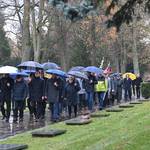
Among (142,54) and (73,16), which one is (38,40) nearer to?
(142,54)

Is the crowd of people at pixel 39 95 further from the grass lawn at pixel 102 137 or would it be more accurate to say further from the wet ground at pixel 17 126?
the grass lawn at pixel 102 137

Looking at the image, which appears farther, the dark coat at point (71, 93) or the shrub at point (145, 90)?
the shrub at point (145, 90)

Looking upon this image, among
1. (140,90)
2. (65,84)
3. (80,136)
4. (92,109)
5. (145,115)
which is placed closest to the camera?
(80,136)

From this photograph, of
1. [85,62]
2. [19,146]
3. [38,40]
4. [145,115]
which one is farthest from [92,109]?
[85,62]

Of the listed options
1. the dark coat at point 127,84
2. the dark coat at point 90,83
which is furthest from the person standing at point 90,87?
the dark coat at point 127,84

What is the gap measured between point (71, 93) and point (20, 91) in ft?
9.37

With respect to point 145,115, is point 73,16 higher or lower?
higher

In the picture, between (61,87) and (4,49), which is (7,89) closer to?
(61,87)

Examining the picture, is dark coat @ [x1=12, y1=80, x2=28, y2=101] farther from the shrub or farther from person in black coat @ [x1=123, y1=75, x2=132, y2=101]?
the shrub

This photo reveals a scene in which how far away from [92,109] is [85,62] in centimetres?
3576

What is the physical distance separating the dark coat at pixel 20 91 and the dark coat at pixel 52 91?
2.83ft

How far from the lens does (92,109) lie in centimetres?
2417

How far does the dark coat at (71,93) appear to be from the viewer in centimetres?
2083

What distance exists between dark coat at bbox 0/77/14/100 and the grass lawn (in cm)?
269
